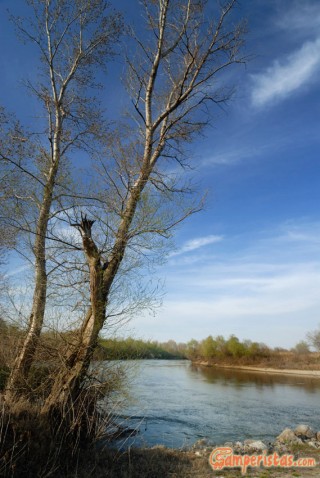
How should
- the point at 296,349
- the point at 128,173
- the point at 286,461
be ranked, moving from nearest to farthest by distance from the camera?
the point at 286,461
the point at 128,173
the point at 296,349

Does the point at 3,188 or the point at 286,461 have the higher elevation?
the point at 3,188

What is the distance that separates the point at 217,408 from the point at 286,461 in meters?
10.6

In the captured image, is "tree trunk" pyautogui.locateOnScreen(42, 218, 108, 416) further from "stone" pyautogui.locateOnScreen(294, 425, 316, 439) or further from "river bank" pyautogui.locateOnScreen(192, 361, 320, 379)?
"river bank" pyautogui.locateOnScreen(192, 361, 320, 379)

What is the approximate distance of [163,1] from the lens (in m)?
8.09

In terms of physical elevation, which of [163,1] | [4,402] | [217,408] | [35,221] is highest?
[163,1]

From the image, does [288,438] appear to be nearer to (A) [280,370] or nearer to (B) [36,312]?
(B) [36,312]

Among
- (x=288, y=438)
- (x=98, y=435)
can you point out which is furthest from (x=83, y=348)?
(x=288, y=438)

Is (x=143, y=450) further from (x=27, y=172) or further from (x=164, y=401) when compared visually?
(x=164, y=401)

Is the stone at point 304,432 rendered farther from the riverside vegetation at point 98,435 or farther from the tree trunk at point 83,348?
the tree trunk at point 83,348

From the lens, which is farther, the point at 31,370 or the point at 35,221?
the point at 35,221

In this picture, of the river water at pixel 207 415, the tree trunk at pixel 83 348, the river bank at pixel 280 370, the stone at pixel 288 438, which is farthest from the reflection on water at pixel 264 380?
the tree trunk at pixel 83 348

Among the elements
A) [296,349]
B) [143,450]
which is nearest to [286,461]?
[143,450]

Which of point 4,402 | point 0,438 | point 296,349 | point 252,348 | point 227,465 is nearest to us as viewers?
point 0,438

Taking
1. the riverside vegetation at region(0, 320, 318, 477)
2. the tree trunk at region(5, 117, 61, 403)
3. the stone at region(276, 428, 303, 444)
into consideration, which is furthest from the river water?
the tree trunk at region(5, 117, 61, 403)
